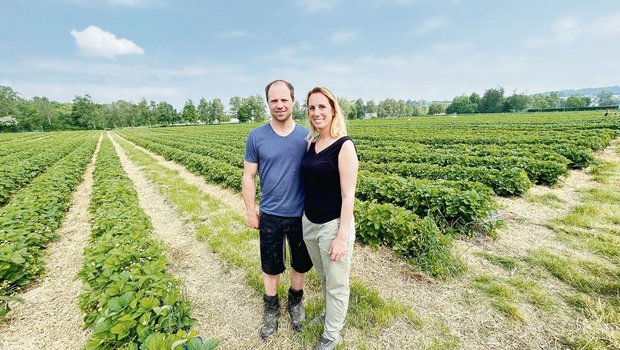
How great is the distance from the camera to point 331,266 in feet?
8.09

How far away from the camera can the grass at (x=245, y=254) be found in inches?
125

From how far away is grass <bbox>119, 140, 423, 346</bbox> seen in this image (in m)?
3.18

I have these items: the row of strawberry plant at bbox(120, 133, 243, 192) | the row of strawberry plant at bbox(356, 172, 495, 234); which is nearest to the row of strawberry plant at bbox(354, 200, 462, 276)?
the row of strawberry plant at bbox(356, 172, 495, 234)

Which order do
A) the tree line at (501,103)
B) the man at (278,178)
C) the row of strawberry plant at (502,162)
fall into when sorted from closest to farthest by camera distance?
the man at (278,178), the row of strawberry plant at (502,162), the tree line at (501,103)

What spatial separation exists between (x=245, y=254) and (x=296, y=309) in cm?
207

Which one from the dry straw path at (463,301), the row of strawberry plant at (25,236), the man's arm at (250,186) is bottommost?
the dry straw path at (463,301)

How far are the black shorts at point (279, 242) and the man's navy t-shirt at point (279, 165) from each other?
0.33 ft

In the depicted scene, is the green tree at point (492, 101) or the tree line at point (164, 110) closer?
the tree line at point (164, 110)

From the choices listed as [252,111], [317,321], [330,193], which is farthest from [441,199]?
[252,111]

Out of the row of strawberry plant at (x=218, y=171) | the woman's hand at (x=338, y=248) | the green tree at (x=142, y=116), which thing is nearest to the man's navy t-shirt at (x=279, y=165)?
the woman's hand at (x=338, y=248)

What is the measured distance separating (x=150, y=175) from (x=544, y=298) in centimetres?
1452

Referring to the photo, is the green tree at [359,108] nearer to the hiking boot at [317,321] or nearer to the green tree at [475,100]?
the green tree at [475,100]

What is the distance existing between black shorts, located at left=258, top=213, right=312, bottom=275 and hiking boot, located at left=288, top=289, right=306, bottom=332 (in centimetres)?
35

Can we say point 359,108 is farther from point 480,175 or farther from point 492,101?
point 480,175
